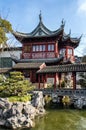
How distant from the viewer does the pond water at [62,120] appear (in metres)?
16.3

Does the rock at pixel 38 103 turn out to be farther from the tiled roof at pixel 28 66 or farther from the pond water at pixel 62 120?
the tiled roof at pixel 28 66

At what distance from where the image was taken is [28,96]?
71.6ft

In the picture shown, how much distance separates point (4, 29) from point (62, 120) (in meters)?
7.28

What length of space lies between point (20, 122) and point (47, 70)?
39.4 ft

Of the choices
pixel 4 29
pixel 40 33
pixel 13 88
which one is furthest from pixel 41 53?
pixel 4 29

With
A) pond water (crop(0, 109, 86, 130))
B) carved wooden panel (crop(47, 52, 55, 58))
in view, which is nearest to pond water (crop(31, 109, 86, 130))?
pond water (crop(0, 109, 86, 130))

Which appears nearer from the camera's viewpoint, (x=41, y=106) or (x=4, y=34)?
(x=4, y=34)

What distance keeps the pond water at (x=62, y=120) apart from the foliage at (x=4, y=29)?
18.9 feet

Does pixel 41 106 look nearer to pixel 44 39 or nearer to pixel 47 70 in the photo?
pixel 47 70

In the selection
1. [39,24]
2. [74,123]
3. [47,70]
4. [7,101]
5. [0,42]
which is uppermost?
[39,24]

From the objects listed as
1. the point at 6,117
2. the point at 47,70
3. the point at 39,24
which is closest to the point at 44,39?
the point at 39,24

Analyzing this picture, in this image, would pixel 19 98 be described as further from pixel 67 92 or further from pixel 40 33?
pixel 40 33

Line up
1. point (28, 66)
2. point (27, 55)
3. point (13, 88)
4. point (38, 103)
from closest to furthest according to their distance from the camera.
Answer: point (38, 103)
point (13, 88)
point (28, 66)
point (27, 55)

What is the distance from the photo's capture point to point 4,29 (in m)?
16.9
